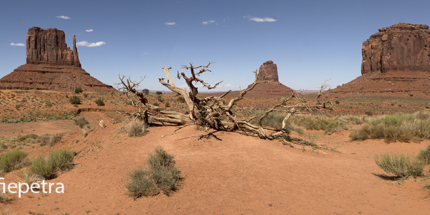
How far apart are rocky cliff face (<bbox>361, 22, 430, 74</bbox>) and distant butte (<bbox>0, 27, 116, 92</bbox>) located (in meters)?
113

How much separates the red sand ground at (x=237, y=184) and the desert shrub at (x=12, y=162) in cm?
143

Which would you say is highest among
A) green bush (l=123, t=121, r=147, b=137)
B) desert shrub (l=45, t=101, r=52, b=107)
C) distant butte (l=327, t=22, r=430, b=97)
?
distant butte (l=327, t=22, r=430, b=97)

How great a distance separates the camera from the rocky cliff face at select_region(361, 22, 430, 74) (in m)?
89.8

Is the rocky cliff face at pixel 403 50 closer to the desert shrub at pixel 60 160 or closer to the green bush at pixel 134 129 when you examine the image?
the green bush at pixel 134 129

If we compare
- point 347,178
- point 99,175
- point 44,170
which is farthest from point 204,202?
point 44,170

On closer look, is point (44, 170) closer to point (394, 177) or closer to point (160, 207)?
point (160, 207)

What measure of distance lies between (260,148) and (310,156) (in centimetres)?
183

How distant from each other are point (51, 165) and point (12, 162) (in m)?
2.79

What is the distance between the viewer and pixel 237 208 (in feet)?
14.2

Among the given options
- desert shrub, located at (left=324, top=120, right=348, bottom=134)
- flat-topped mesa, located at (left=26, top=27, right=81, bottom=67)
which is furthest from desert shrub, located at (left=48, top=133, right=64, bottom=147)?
flat-topped mesa, located at (left=26, top=27, right=81, bottom=67)

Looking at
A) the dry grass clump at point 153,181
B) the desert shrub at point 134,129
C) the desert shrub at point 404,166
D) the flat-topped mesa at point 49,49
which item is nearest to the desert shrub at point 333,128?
the desert shrub at point 404,166

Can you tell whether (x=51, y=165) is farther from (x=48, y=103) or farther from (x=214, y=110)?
(x=48, y=103)

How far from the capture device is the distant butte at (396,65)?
257ft

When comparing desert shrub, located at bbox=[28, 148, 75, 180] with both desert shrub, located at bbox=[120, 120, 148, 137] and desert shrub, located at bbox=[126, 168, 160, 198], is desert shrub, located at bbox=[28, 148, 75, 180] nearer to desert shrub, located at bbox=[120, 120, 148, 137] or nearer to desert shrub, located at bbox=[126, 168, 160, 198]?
desert shrub, located at bbox=[120, 120, 148, 137]
